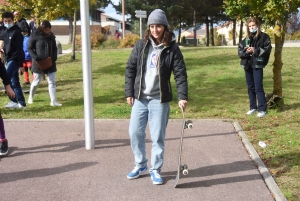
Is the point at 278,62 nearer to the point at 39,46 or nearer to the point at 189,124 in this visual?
the point at 189,124

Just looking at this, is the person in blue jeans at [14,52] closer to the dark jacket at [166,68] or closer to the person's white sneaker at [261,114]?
the dark jacket at [166,68]

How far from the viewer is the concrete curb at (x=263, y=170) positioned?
4.22m

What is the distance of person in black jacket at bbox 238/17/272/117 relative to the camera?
7.62m

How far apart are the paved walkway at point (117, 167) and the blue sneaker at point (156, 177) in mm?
56

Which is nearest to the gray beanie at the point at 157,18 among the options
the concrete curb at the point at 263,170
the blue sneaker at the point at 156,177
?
the blue sneaker at the point at 156,177

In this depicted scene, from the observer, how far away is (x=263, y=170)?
16.2ft

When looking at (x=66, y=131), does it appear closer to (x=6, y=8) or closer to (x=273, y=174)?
(x=273, y=174)

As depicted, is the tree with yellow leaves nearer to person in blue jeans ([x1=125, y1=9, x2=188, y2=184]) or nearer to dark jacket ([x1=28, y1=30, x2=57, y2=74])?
dark jacket ([x1=28, y1=30, x2=57, y2=74])

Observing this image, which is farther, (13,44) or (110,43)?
(110,43)

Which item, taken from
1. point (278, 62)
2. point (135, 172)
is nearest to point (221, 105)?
point (278, 62)

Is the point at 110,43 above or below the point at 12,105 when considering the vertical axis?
above

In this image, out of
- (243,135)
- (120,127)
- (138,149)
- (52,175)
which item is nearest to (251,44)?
(243,135)

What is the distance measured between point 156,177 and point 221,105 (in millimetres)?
4927

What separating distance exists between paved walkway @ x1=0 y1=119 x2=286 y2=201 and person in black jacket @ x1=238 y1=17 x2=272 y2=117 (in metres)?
1.02
